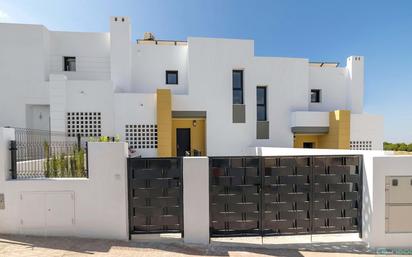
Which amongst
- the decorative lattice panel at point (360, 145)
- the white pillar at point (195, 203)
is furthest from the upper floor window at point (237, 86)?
the white pillar at point (195, 203)

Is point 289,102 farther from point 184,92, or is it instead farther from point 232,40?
point 184,92

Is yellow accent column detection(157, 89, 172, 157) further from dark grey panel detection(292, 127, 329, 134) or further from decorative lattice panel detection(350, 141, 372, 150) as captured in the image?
decorative lattice panel detection(350, 141, 372, 150)

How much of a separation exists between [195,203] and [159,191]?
0.80 metres

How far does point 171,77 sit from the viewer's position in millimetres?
13133

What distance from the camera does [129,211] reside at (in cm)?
435

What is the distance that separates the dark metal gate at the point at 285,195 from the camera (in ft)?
14.5

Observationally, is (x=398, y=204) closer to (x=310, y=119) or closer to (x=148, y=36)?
(x=310, y=119)

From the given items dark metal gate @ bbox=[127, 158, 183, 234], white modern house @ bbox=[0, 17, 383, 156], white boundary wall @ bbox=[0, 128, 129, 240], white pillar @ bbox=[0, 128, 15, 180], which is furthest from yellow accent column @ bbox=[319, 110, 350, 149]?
white pillar @ bbox=[0, 128, 15, 180]

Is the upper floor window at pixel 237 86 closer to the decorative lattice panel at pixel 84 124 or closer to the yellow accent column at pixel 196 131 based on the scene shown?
the yellow accent column at pixel 196 131

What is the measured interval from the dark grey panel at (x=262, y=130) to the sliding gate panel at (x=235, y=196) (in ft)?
28.5

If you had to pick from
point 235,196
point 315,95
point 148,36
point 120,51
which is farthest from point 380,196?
point 148,36

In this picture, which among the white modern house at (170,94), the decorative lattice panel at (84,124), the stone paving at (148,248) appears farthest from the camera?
the white modern house at (170,94)

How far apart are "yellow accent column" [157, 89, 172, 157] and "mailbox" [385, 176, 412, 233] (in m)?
9.19

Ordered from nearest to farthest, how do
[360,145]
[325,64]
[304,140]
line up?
[360,145]
[304,140]
[325,64]
